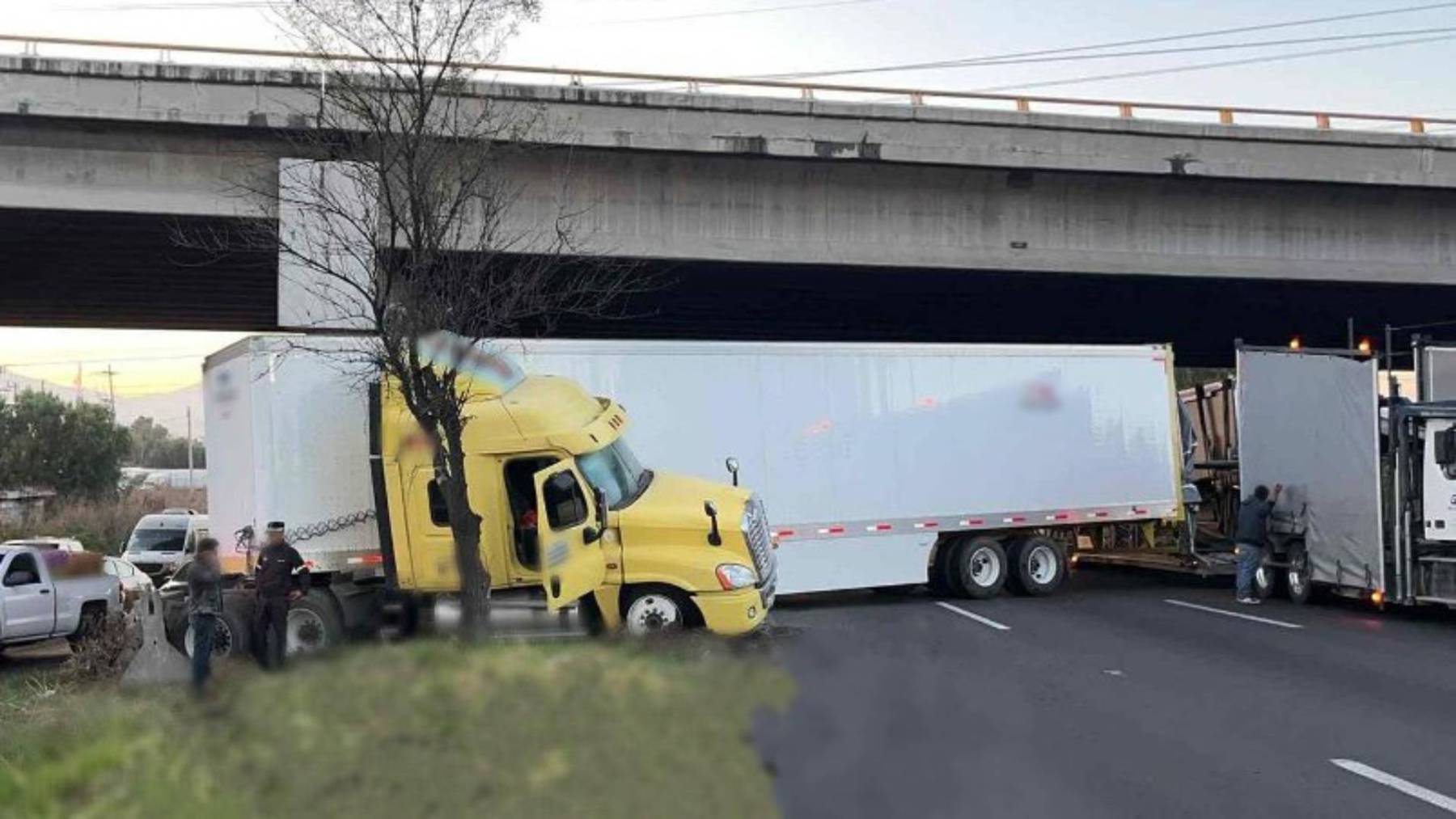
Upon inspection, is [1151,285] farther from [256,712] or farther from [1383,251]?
[256,712]

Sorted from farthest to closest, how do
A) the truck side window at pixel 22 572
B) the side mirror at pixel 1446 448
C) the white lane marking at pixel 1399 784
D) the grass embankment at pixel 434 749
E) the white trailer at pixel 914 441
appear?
the white trailer at pixel 914 441 → the truck side window at pixel 22 572 → the side mirror at pixel 1446 448 → the white lane marking at pixel 1399 784 → the grass embankment at pixel 434 749

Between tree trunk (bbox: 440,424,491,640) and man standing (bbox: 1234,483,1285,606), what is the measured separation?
35.4 feet

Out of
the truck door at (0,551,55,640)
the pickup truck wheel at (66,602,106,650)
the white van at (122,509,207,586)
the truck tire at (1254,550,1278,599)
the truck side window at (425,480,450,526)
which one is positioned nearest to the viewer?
the truck side window at (425,480,450,526)

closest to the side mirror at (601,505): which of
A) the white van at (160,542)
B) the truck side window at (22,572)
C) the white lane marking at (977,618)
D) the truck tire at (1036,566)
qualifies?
the white lane marking at (977,618)

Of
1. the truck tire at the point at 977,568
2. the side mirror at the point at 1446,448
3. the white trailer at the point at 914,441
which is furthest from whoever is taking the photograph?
the truck tire at the point at 977,568

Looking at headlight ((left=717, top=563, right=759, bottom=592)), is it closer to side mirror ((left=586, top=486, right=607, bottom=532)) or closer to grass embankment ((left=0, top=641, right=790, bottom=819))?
side mirror ((left=586, top=486, right=607, bottom=532))

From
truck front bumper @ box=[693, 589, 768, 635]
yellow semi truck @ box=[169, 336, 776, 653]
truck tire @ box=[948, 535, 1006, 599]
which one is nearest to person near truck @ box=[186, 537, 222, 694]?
yellow semi truck @ box=[169, 336, 776, 653]

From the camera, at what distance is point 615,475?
1228 centimetres

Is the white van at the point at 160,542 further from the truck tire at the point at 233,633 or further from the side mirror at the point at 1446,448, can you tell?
the side mirror at the point at 1446,448

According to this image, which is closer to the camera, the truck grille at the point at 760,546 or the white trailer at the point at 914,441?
the truck grille at the point at 760,546

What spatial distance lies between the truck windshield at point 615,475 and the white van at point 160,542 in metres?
14.8

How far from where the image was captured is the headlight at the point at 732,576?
11.7 meters

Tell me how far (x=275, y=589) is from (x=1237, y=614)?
37.2 ft

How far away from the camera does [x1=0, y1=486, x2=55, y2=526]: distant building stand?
41.9 metres
